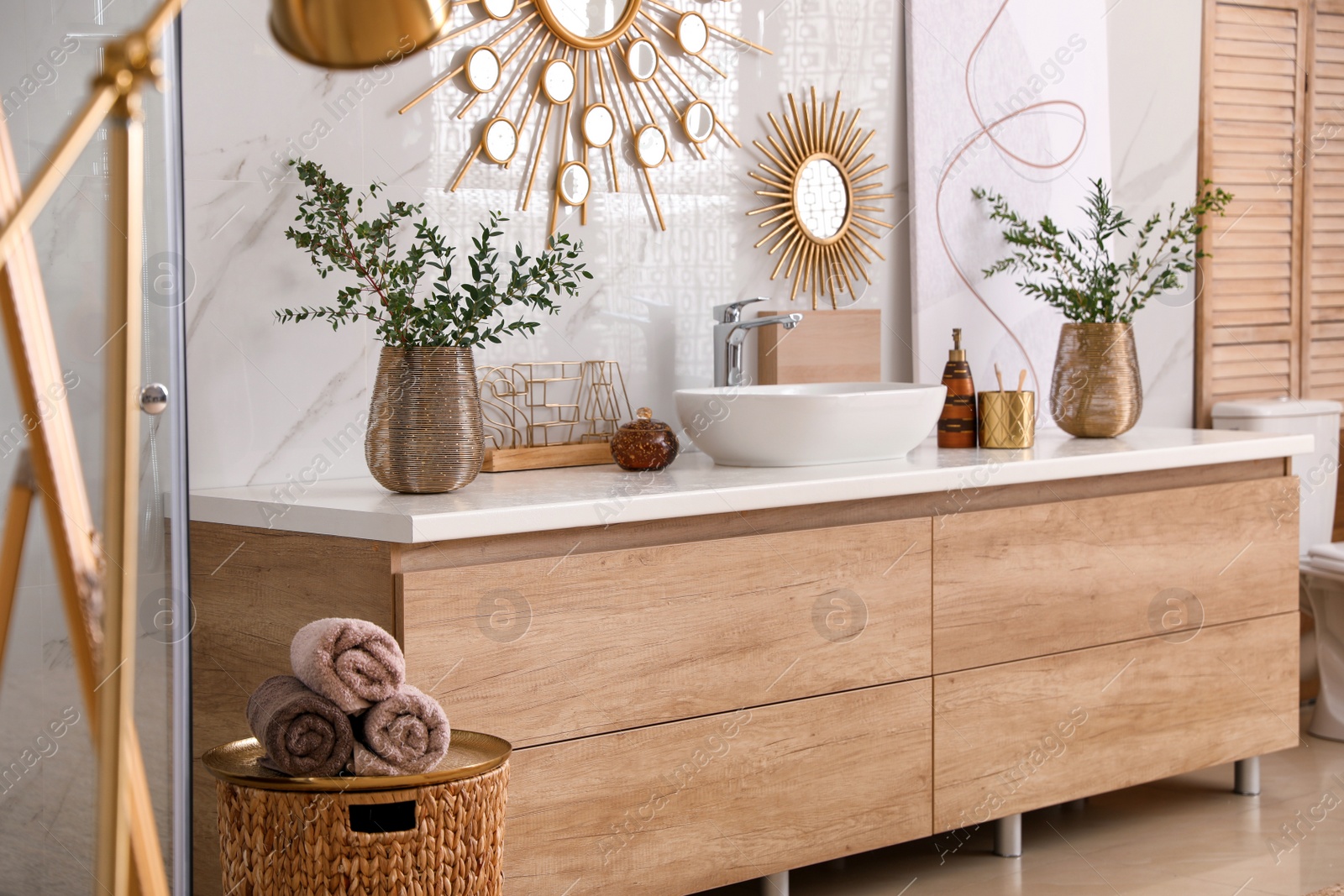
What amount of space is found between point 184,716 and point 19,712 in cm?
14

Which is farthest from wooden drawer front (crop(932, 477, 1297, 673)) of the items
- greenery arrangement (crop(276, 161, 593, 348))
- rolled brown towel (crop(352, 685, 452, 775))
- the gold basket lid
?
rolled brown towel (crop(352, 685, 452, 775))

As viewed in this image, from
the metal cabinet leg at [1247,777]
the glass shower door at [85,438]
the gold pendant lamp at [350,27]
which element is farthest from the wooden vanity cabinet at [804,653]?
the gold pendant lamp at [350,27]

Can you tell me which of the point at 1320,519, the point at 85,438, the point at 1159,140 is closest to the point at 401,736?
the point at 85,438

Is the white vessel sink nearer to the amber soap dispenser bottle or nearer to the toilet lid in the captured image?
the amber soap dispenser bottle

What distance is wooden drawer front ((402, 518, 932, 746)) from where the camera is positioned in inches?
74.0

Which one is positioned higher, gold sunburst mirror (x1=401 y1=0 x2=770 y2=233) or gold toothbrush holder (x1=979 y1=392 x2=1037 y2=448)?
gold sunburst mirror (x1=401 y1=0 x2=770 y2=233)

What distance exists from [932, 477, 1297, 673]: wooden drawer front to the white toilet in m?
0.53

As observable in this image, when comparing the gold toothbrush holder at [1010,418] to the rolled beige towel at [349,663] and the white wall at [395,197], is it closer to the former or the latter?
the white wall at [395,197]

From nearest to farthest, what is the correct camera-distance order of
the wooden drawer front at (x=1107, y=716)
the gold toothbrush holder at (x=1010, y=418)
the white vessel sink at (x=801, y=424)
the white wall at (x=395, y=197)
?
1. the white wall at (x=395, y=197)
2. the white vessel sink at (x=801, y=424)
3. the wooden drawer front at (x=1107, y=716)
4. the gold toothbrush holder at (x=1010, y=418)

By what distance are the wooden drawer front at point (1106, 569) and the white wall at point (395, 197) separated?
683mm

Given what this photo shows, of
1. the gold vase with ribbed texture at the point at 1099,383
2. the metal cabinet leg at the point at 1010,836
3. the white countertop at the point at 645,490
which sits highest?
the gold vase with ribbed texture at the point at 1099,383

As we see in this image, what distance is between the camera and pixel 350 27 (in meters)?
0.90

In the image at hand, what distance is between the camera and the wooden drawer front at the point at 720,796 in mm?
1986

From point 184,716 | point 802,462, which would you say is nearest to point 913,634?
point 802,462
